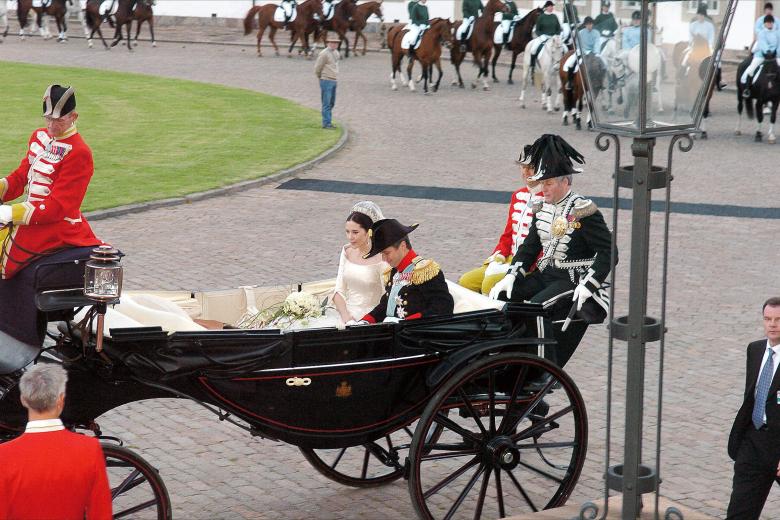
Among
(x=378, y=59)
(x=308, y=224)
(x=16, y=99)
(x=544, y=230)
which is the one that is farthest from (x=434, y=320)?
(x=378, y=59)

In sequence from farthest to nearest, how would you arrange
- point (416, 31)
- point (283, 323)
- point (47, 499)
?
point (416, 31)
point (283, 323)
point (47, 499)

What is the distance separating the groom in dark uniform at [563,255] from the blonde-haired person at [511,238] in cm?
22

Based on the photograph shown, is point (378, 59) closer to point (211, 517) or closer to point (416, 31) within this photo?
point (416, 31)

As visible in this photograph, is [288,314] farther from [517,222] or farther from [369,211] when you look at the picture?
[517,222]

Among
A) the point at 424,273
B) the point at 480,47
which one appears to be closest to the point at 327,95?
the point at 480,47

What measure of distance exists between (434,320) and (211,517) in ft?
5.26

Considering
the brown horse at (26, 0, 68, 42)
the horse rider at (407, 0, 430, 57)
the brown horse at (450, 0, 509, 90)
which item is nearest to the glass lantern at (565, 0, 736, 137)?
the horse rider at (407, 0, 430, 57)

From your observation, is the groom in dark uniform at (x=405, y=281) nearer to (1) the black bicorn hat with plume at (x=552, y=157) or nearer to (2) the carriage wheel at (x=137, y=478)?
(1) the black bicorn hat with plume at (x=552, y=157)

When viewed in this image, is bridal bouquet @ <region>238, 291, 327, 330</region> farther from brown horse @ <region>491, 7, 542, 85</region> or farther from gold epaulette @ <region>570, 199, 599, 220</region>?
brown horse @ <region>491, 7, 542, 85</region>

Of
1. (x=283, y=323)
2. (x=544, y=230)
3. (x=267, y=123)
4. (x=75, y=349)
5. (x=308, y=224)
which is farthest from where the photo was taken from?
(x=267, y=123)

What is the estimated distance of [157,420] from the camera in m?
8.02

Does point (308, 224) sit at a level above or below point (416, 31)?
below

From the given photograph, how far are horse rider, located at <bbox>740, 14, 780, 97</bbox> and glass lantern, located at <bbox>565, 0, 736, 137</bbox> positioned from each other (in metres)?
16.9

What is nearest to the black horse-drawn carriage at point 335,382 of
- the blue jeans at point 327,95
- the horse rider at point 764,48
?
the blue jeans at point 327,95
